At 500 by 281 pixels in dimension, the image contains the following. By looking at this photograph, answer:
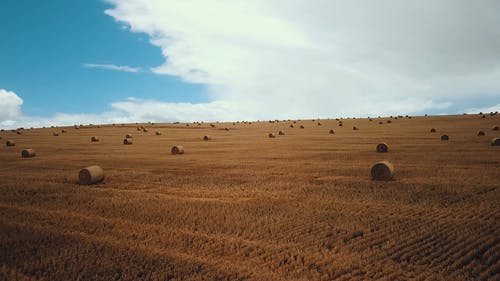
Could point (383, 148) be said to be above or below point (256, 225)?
above

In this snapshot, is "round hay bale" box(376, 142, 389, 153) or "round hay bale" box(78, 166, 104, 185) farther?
"round hay bale" box(376, 142, 389, 153)

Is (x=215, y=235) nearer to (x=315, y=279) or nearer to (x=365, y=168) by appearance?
(x=315, y=279)

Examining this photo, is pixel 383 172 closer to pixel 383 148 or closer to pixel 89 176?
pixel 383 148

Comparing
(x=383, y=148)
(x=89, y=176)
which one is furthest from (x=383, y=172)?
(x=89, y=176)

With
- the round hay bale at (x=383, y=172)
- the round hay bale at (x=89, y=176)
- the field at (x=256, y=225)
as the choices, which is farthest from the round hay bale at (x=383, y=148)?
the round hay bale at (x=89, y=176)

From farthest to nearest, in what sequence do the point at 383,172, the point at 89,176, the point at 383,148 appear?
the point at 383,148 → the point at 89,176 → the point at 383,172

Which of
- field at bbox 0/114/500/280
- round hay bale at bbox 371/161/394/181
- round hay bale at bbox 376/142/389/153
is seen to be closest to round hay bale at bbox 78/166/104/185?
field at bbox 0/114/500/280

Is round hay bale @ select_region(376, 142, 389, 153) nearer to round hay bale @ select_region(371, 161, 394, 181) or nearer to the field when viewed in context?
the field

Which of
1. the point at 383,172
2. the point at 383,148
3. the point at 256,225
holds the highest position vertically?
the point at 383,148

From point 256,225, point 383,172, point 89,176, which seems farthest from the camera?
point 89,176

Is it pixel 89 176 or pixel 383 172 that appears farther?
pixel 89 176

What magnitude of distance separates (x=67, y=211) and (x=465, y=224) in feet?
32.4

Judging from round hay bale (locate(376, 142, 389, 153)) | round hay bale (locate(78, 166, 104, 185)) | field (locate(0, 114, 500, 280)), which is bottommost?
field (locate(0, 114, 500, 280))

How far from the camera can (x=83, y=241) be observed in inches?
335
